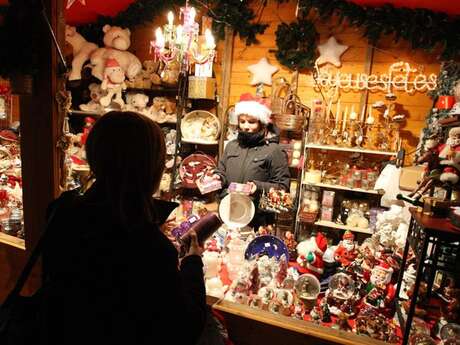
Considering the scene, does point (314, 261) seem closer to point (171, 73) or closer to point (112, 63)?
point (171, 73)

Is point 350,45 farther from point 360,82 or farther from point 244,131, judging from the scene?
point 244,131

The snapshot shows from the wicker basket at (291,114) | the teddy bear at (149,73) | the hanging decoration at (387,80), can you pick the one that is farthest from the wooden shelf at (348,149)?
the teddy bear at (149,73)

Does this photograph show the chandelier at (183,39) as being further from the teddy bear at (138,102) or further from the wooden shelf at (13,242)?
the wooden shelf at (13,242)

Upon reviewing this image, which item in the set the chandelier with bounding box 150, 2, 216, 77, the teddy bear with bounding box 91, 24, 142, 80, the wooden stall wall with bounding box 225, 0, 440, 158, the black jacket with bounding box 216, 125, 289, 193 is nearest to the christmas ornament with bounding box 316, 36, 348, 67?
the wooden stall wall with bounding box 225, 0, 440, 158

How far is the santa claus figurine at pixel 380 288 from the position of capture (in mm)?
1835

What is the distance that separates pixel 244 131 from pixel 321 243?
115 centimetres

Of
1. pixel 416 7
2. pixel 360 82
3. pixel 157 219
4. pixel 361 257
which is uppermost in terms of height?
pixel 416 7

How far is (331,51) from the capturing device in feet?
10.9

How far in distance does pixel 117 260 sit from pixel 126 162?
0.23m

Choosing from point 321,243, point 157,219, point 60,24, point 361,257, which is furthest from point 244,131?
point 157,219

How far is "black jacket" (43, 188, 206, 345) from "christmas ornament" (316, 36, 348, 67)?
9.84ft

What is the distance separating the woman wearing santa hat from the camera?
2.87 metres

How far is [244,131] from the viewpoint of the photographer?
291 centimetres

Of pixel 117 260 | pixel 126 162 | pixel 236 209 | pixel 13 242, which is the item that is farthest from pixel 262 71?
pixel 117 260
